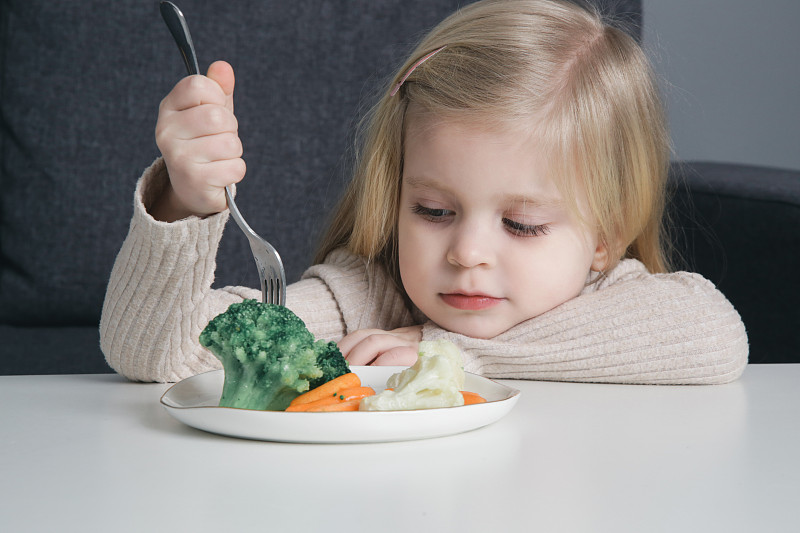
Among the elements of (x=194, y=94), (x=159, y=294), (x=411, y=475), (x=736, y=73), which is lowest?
(x=411, y=475)

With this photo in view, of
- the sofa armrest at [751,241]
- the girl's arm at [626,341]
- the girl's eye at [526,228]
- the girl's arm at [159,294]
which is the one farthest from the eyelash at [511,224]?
the sofa armrest at [751,241]

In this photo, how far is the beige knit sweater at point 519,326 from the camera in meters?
0.92

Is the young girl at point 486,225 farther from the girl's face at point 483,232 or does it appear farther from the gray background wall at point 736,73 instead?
the gray background wall at point 736,73

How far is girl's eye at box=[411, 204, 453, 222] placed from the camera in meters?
1.08

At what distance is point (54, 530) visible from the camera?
1.42ft

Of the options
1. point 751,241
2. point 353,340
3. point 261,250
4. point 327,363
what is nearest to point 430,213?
point 353,340

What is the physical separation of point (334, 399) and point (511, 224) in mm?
487

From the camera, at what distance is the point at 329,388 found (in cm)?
66

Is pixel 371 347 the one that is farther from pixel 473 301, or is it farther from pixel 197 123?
pixel 197 123

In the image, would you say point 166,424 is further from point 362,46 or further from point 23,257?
point 362,46

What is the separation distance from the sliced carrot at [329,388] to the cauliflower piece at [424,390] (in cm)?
4

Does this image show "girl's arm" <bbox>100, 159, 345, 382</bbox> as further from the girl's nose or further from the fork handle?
the girl's nose

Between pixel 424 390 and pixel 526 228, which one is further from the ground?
pixel 526 228

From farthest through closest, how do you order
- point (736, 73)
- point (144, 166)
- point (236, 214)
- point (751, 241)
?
1. point (736, 73)
2. point (144, 166)
3. point (751, 241)
4. point (236, 214)
